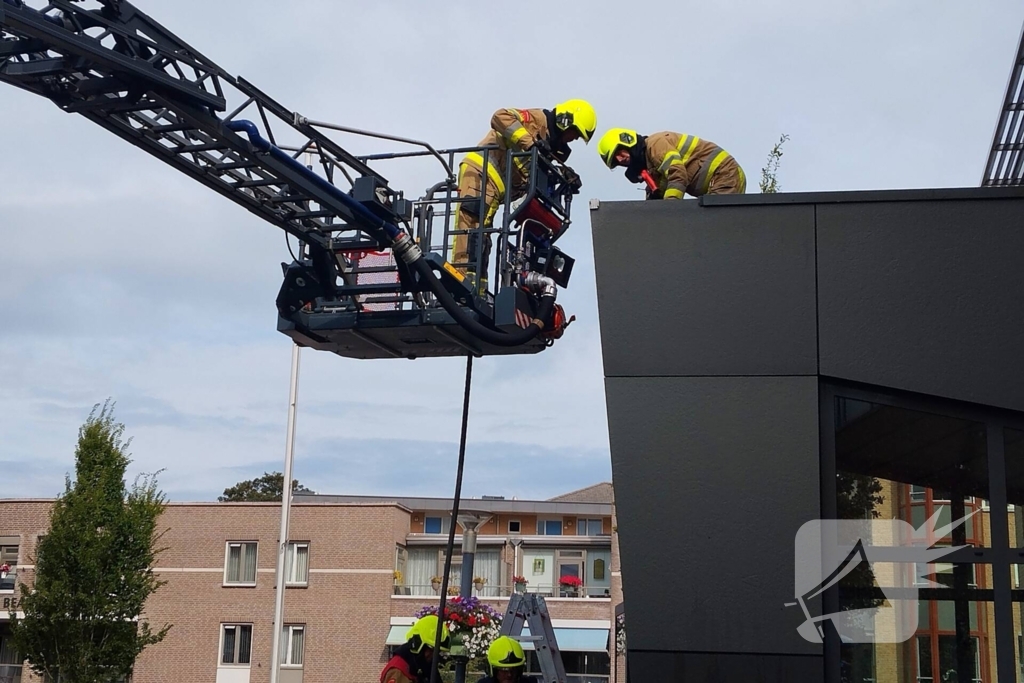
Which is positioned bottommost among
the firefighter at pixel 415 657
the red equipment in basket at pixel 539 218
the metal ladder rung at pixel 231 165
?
the firefighter at pixel 415 657

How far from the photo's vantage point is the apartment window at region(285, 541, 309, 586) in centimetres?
4178

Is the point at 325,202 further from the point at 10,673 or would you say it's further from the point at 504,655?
the point at 10,673

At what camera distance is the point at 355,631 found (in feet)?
135

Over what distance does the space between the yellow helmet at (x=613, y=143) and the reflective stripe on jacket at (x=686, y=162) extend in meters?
0.28

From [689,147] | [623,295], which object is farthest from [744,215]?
[689,147]

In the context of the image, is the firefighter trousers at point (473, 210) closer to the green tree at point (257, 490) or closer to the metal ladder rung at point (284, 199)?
the metal ladder rung at point (284, 199)

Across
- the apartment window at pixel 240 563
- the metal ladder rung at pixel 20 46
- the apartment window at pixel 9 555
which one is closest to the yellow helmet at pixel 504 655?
the metal ladder rung at pixel 20 46

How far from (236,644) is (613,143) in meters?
35.4

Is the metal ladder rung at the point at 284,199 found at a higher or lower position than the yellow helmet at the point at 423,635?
higher

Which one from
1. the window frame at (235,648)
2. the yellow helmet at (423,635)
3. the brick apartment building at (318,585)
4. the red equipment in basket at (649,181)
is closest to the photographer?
the yellow helmet at (423,635)

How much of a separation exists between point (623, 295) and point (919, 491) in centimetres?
209

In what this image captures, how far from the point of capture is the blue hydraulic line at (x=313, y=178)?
26.5 feet

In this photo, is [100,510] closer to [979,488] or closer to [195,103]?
[195,103]

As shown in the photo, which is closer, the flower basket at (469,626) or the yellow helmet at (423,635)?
the yellow helmet at (423,635)
